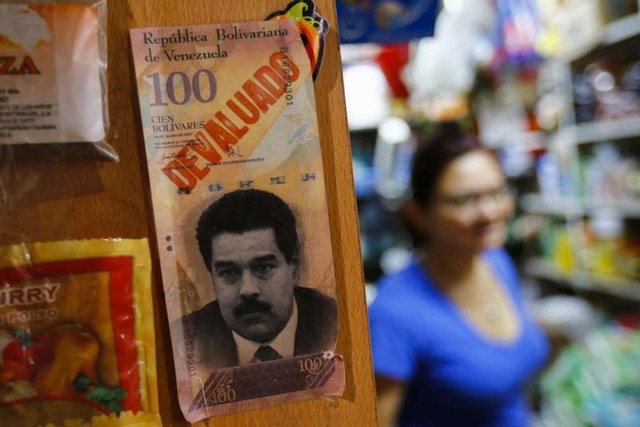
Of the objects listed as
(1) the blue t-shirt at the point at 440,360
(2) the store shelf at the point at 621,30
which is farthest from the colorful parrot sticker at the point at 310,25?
(2) the store shelf at the point at 621,30

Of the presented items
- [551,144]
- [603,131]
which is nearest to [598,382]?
[603,131]

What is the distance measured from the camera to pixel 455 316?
69.0 inches

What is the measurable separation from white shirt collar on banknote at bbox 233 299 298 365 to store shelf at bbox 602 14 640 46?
2614mm

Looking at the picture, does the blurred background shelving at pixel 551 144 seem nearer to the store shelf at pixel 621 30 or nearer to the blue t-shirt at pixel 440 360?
the store shelf at pixel 621 30

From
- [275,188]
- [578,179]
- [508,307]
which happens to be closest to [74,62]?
[275,188]

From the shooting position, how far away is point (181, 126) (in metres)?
0.53

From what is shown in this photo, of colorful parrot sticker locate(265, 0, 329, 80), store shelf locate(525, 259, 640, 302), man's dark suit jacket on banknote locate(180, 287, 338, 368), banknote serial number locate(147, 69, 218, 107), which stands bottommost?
store shelf locate(525, 259, 640, 302)

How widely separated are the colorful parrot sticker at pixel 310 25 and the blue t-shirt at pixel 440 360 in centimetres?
119

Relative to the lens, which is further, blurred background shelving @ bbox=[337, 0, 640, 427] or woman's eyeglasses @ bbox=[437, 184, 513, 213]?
blurred background shelving @ bbox=[337, 0, 640, 427]

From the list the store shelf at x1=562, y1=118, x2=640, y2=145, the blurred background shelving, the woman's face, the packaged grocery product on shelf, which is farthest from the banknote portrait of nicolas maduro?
the store shelf at x1=562, y1=118, x2=640, y2=145

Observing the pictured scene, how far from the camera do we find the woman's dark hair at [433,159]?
74.7 inches

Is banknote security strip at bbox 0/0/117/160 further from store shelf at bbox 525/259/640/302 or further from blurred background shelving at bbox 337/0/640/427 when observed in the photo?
store shelf at bbox 525/259/640/302

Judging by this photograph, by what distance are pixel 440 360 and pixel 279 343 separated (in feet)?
4.02

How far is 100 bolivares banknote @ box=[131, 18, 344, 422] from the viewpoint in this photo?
21.0 inches
